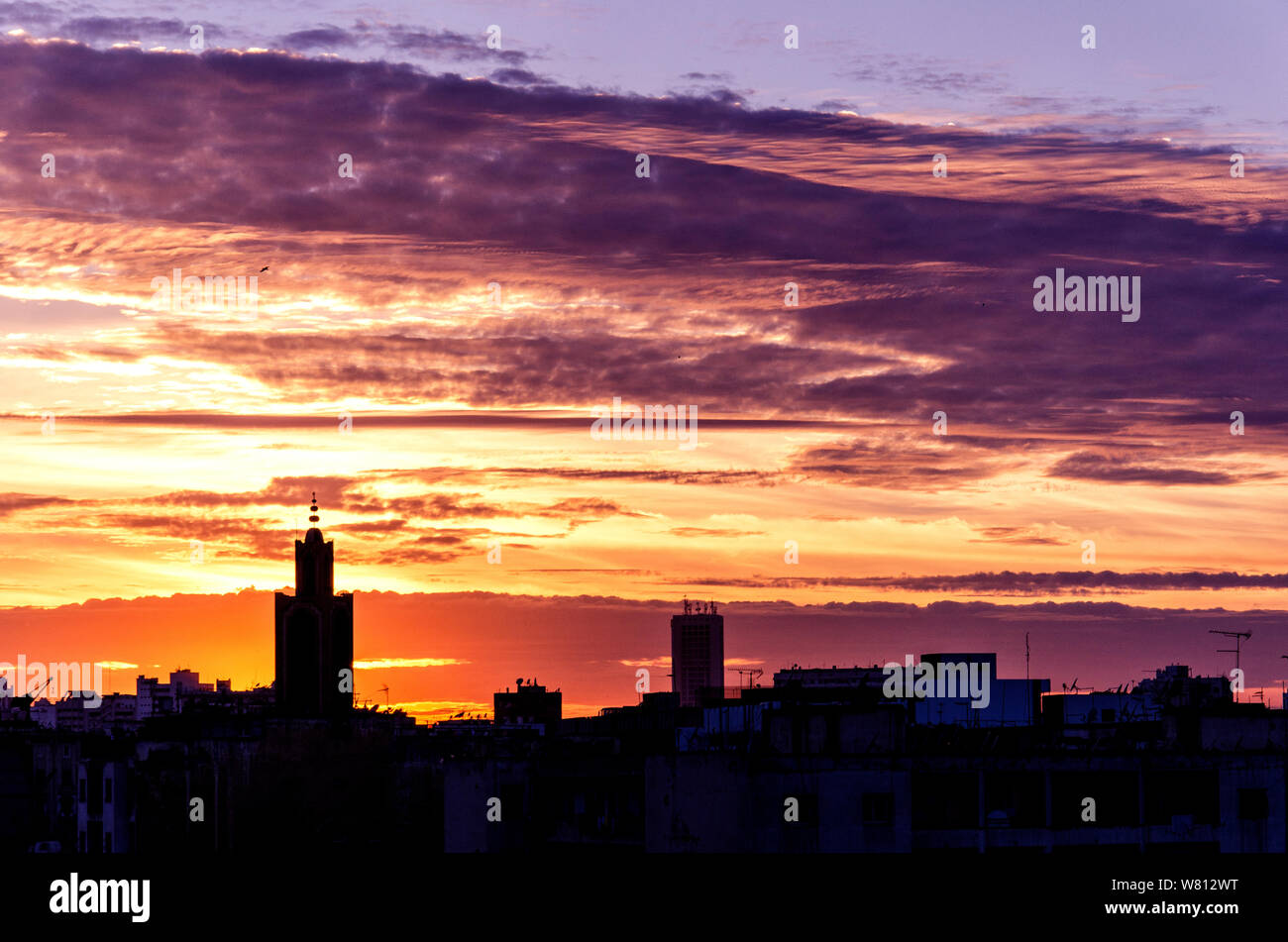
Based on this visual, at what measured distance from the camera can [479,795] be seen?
95250 mm

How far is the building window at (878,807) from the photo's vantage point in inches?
3287

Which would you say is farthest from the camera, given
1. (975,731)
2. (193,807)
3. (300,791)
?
(300,791)

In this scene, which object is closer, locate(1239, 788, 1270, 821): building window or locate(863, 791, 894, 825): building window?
locate(863, 791, 894, 825): building window

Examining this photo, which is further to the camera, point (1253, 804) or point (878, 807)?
point (1253, 804)

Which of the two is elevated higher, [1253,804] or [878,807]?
[878,807]

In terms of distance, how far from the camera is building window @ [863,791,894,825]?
83.5 m

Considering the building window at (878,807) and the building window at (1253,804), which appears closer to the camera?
the building window at (878,807)

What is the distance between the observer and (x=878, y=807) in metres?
83.8
